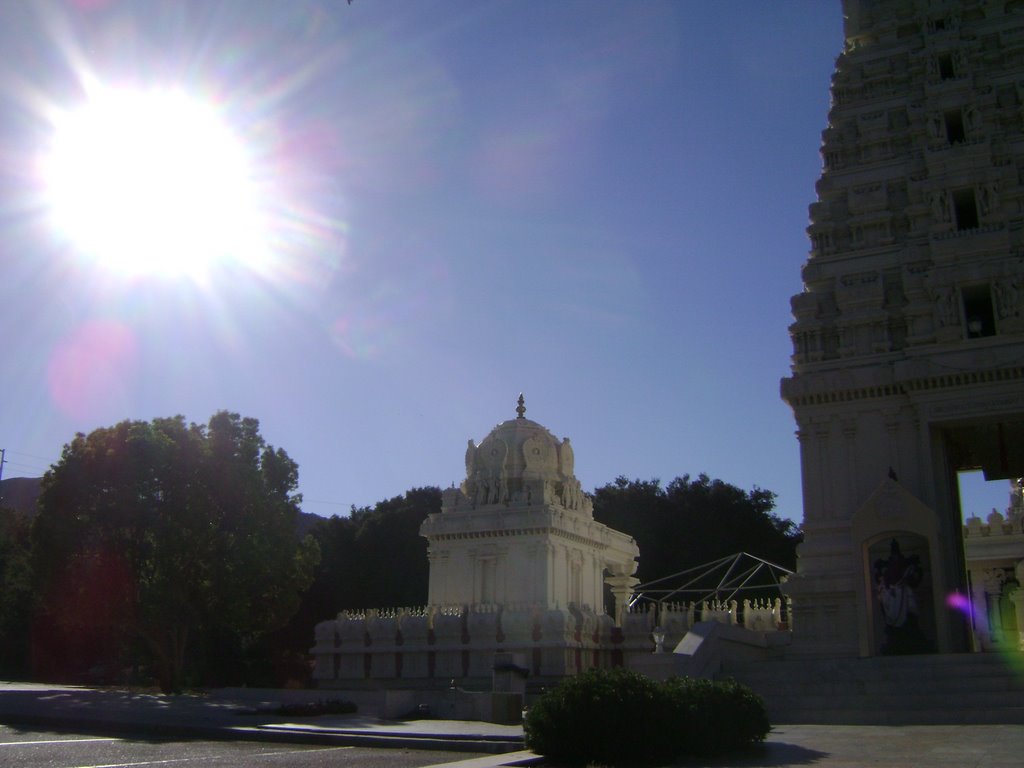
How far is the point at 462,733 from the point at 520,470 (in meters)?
29.0

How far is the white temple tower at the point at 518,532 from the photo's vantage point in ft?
146

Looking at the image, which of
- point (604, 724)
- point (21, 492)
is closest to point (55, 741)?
point (604, 724)

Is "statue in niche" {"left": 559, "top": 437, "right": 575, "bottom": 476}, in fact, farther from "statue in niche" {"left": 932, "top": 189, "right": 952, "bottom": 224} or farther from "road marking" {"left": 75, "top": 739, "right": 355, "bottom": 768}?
"road marking" {"left": 75, "top": 739, "right": 355, "bottom": 768}

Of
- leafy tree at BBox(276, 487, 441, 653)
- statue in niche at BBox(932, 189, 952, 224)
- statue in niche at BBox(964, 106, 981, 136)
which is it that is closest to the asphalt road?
statue in niche at BBox(932, 189, 952, 224)

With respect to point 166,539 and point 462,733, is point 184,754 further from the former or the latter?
point 166,539

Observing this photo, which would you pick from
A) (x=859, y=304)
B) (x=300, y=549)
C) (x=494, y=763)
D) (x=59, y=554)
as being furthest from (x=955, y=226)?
(x=59, y=554)

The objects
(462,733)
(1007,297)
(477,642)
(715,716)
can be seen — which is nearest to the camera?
(715,716)

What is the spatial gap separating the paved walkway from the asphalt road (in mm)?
795

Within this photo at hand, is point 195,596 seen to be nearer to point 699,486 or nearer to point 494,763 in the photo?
point 494,763

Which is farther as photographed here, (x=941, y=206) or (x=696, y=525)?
(x=696, y=525)

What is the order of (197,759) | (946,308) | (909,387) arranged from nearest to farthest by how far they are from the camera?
(197,759), (909,387), (946,308)

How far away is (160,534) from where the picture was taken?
37312 millimetres

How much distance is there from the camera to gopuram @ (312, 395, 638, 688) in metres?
38.3

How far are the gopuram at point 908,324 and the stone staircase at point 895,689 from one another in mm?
3301
